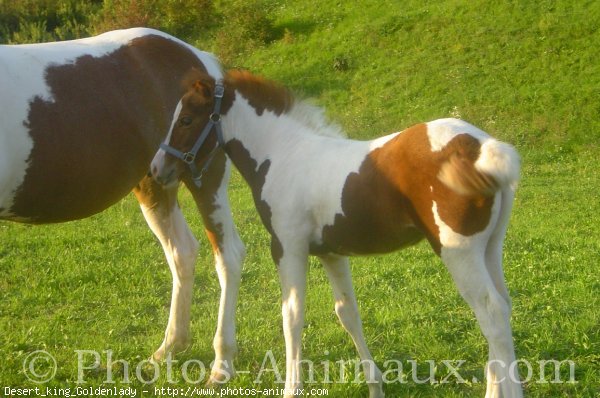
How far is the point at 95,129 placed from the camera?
408cm

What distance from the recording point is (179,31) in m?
24.9

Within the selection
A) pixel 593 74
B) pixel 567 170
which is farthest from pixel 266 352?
pixel 593 74

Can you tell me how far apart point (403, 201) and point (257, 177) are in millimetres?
957

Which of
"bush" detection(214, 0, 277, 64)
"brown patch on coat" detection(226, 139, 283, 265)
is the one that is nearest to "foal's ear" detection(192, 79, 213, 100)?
"brown patch on coat" detection(226, 139, 283, 265)

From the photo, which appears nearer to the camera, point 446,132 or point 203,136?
point 446,132

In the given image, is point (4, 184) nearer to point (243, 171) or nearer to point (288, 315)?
point (243, 171)

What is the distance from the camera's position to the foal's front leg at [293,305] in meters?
3.46

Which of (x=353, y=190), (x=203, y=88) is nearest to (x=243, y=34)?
(x=203, y=88)

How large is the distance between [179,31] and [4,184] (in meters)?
22.1

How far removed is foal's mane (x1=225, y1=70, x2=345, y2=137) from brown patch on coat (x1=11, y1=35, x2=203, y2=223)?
80cm

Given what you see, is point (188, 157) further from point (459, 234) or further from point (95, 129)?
point (459, 234)

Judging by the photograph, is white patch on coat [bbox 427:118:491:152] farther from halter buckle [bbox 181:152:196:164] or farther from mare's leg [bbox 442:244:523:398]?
halter buckle [bbox 181:152:196:164]

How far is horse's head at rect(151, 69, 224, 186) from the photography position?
3.71 metres

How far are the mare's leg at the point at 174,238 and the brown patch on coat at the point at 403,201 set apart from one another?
5.30 feet
